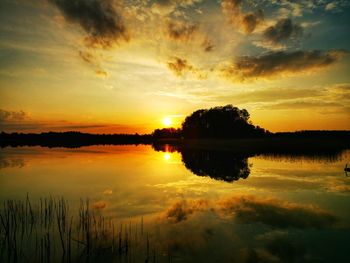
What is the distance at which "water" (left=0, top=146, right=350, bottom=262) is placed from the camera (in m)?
11.2

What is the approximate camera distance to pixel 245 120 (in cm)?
14638

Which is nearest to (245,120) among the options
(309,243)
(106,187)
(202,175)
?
(202,175)

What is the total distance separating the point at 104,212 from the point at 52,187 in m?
10.4

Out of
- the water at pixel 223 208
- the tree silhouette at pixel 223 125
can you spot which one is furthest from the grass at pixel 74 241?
the tree silhouette at pixel 223 125

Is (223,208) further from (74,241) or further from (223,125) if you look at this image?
(223,125)

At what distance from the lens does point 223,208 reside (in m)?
17.2

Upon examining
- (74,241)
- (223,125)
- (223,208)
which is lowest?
(74,241)

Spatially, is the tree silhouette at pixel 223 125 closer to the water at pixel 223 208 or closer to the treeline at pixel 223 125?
the treeline at pixel 223 125

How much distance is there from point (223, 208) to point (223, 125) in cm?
12658

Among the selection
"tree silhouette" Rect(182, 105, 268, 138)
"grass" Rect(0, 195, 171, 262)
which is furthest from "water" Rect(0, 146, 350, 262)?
"tree silhouette" Rect(182, 105, 268, 138)

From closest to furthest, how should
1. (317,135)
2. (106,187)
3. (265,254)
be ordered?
(265,254)
(106,187)
(317,135)

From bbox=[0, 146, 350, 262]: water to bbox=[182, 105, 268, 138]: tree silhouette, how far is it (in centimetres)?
11024

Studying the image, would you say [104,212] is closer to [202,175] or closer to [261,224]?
[261,224]

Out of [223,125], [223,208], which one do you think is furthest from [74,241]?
[223,125]
